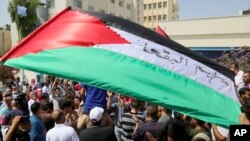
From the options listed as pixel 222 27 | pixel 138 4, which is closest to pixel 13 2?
pixel 222 27

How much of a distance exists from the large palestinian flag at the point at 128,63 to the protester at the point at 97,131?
1.42 metres

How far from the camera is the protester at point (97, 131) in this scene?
5352 mm

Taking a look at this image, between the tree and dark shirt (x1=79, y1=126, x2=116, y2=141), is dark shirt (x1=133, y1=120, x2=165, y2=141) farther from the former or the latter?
the tree

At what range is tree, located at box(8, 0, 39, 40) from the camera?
41.0 meters

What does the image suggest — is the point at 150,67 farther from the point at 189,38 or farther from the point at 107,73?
the point at 189,38

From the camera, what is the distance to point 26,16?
134ft

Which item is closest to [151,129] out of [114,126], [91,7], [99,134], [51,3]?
[99,134]

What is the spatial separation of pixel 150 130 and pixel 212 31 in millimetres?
31210

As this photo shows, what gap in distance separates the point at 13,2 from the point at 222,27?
827 inches

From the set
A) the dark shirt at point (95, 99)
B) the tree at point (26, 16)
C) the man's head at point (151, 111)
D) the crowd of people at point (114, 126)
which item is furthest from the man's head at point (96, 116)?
the tree at point (26, 16)

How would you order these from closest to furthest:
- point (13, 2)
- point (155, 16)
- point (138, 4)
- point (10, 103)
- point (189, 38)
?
point (10, 103) → point (189, 38) → point (13, 2) → point (138, 4) → point (155, 16)

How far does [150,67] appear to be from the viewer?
4.05m

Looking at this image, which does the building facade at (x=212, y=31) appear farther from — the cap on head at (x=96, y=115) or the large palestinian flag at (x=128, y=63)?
the large palestinian flag at (x=128, y=63)

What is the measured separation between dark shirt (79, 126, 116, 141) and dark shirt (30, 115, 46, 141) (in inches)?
42.7
